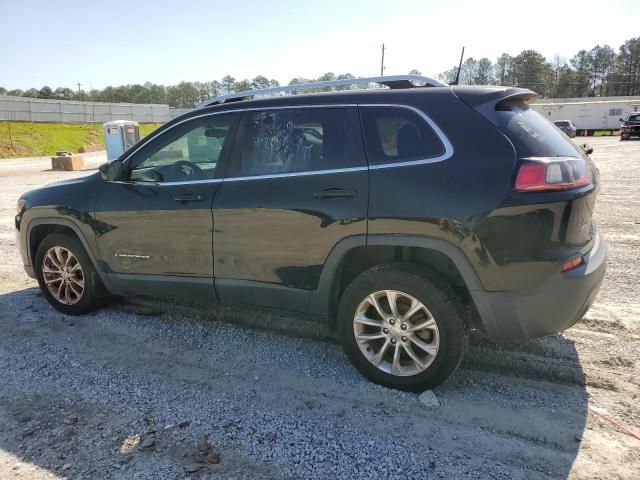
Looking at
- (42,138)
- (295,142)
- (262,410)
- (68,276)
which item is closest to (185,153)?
(295,142)

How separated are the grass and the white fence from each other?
1.63 meters

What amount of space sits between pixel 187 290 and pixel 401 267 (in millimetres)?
1815

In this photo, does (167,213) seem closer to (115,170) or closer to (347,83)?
(115,170)

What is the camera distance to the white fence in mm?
44519

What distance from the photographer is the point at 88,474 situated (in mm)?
2537

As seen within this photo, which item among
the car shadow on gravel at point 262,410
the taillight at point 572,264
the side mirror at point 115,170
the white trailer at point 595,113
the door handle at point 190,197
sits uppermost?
the white trailer at point 595,113

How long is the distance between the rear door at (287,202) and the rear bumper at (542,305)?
3.06ft

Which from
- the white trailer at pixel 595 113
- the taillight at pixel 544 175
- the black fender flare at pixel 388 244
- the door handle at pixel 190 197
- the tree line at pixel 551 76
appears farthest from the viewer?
the tree line at pixel 551 76

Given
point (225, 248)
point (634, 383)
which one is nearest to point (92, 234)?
point (225, 248)

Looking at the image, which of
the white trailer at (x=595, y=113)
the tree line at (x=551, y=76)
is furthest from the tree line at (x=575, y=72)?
the white trailer at (x=595, y=113)

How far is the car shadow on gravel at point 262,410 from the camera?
8.54 ft

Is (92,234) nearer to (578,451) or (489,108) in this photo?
(489,108)

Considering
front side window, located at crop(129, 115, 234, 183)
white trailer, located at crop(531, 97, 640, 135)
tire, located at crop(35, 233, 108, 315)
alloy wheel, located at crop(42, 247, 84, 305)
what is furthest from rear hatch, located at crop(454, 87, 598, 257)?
white trailer, located at crop(531, 97, 640, 135)

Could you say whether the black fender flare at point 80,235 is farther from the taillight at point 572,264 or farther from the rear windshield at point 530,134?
the taillight at point 572,264
